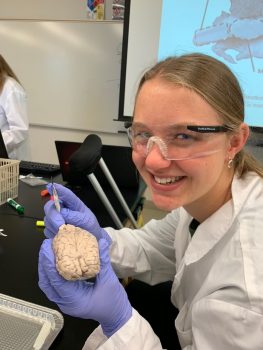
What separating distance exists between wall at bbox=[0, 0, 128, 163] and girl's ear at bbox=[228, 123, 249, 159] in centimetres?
230

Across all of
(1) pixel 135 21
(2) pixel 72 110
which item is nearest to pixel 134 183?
(1) pixel 135 21

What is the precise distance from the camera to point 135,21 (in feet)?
8.20

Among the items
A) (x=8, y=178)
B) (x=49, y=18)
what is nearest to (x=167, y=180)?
(x=8, y=178)

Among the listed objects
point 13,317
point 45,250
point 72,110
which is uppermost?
point 45,250

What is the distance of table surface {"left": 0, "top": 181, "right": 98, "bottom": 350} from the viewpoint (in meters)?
0.69

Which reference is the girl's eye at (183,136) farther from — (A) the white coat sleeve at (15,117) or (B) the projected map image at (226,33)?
(A) the white coat sleeve at (15,117)

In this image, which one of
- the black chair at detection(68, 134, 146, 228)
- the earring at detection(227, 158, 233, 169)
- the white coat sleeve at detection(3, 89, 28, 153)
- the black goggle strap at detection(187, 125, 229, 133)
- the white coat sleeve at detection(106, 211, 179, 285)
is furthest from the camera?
the white coat sleeve at detection(3, 89, 28, 153)

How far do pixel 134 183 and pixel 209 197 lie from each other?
0.74 meters

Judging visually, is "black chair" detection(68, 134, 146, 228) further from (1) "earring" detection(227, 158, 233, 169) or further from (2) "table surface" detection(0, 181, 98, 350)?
(1) "earring" detection(227, 158, 233, 169)

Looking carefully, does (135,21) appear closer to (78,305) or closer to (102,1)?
(102,1)

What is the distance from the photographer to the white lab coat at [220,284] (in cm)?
63

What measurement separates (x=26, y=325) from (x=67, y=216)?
0.30 m

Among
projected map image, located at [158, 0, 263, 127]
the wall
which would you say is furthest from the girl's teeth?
the wall

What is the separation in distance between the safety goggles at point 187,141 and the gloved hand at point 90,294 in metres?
0.29
